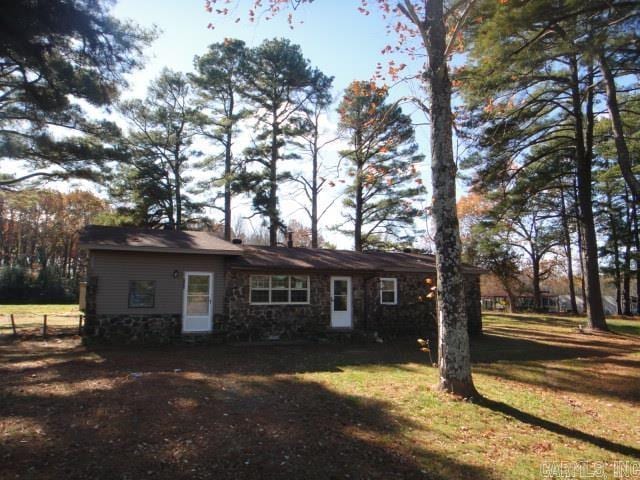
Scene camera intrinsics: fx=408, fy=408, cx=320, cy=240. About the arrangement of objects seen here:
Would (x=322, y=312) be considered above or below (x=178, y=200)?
below

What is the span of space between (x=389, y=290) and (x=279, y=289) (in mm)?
4319

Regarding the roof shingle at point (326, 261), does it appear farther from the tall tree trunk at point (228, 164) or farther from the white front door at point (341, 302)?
the tall tree trunk at point (228, 164)

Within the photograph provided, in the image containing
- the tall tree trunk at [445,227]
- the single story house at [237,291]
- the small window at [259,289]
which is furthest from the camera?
the small window at [259,289]

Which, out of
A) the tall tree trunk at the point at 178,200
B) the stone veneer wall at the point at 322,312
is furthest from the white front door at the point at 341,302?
the tall tree trunk at the point at 178,200

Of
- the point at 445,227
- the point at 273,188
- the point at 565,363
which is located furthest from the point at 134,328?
the point at 273,188

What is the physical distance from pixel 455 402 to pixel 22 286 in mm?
32023

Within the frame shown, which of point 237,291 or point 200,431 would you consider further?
point 237,291

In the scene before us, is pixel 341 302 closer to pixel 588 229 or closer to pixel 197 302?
pixel 197 302

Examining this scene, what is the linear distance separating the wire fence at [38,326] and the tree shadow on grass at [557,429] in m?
12.3

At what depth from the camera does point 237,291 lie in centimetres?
1327

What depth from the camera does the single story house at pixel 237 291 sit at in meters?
11.7

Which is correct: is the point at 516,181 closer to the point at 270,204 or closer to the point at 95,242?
the point at 270,204

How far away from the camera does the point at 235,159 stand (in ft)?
78.3

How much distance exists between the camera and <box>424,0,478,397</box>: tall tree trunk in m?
6.43
